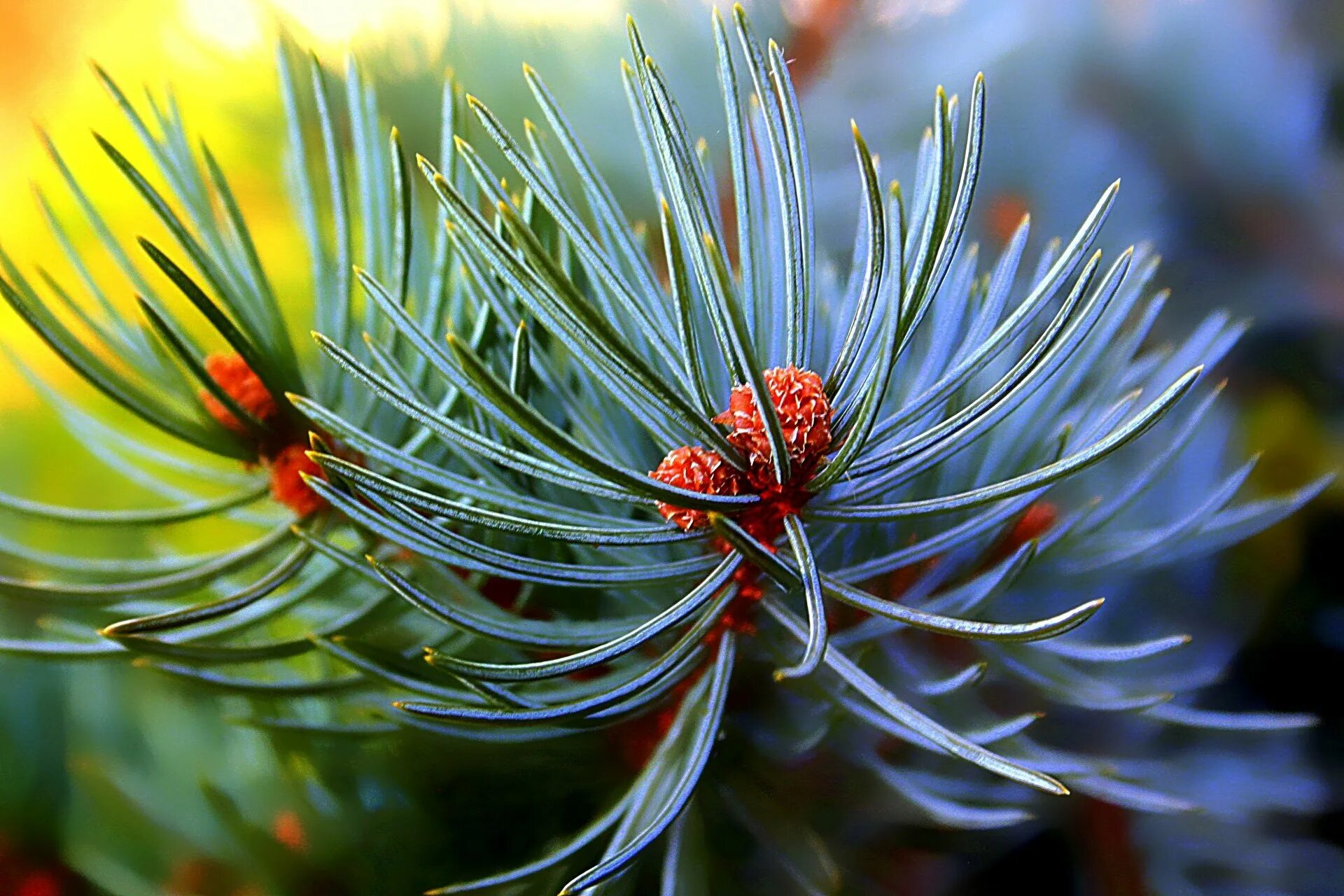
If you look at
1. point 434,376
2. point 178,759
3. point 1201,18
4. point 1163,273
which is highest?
point 1201,18

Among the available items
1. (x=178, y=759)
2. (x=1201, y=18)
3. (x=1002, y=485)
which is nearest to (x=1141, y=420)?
(x=1002, y=485)

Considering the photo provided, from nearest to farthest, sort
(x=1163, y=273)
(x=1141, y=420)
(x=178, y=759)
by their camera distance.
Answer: (x=1141, y=420)
(x=178, y=759)
(x=1163, y=273)

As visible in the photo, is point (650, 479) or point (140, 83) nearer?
point (650, 479)

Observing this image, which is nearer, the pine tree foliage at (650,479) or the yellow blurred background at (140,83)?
the pine tree foliage at (650,479)

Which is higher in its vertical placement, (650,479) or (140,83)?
(140,83)

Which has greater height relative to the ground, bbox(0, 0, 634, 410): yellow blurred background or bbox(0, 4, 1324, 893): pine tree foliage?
bbox(0, 0, 634, 410): yellow blurred background

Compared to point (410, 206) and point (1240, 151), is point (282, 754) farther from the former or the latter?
point (1240, 151)

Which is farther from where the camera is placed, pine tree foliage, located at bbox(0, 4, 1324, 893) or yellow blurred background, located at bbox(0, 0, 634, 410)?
yellow blurred background, located at bbox(0, 0, 634, 410)

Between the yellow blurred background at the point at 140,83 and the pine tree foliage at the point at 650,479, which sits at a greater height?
the yellow blurred background at the point at 140,83
